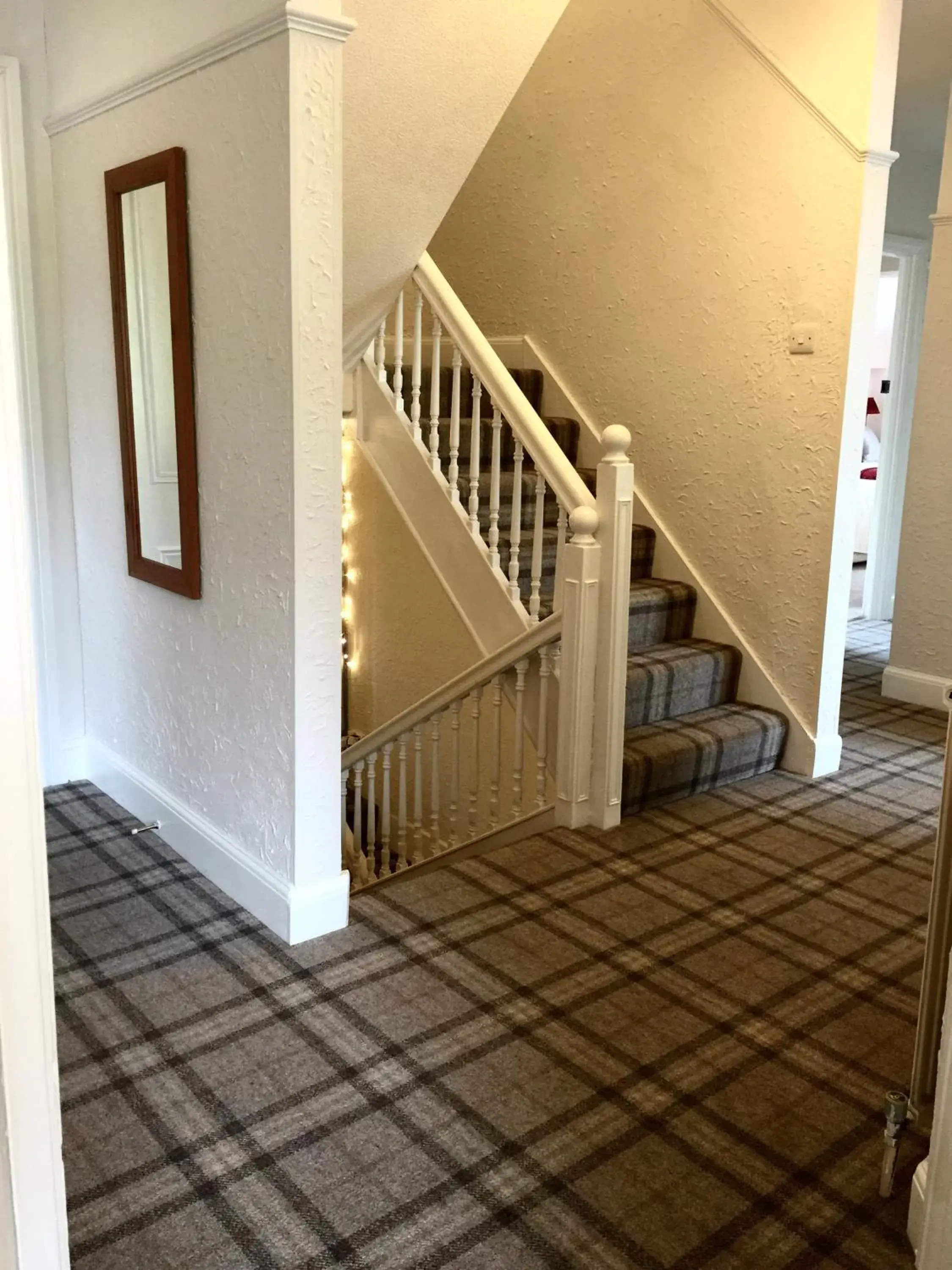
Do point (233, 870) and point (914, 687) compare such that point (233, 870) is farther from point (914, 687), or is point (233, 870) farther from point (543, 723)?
point (914, 687)

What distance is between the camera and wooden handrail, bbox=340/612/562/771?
330 centimetres

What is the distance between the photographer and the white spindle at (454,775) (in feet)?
11.6

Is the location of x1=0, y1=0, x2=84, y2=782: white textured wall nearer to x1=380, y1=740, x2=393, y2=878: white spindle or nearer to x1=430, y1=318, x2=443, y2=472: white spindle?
x1=380, y1=740, x2=393, y2=878: white spindle

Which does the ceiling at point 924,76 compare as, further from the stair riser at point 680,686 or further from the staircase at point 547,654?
the stair riser at point 680,686

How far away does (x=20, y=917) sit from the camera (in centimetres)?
107

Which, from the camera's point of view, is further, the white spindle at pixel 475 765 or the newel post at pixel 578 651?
the white spindle at pixel 475 765

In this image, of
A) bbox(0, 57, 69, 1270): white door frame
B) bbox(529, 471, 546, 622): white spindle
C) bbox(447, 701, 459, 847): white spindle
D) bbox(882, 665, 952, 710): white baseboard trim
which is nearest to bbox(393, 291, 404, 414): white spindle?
bbox(529, 471, 546, 622): white spindle

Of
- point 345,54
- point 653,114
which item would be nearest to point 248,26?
point 345,54

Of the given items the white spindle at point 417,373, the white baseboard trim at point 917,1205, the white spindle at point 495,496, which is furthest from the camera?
the white spindle at point 417,373

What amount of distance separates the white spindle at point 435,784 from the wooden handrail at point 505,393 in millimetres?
869

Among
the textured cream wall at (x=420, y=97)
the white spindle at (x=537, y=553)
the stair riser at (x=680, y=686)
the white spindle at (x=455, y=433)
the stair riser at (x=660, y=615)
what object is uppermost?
the textured cream wall at (x=420, y=97)

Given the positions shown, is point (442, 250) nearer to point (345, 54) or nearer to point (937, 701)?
point (345, 54)

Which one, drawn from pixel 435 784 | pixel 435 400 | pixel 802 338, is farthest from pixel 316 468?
pixel 802 338

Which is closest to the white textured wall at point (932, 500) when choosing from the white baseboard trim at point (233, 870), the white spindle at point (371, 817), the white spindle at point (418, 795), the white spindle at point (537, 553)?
the white spindle at point (537, 553)
